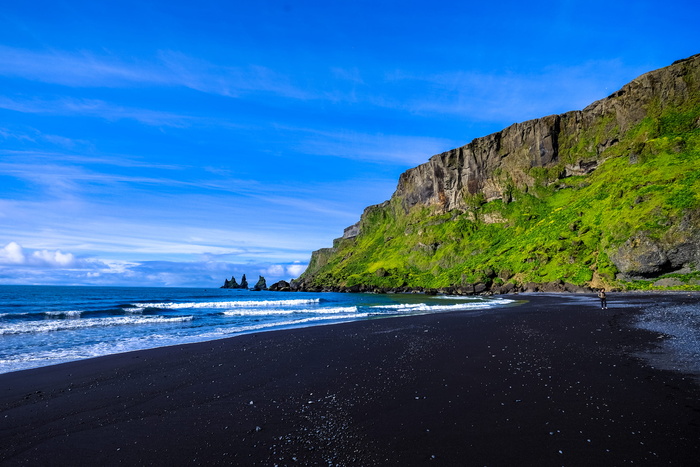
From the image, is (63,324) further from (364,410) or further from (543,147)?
(543,147)

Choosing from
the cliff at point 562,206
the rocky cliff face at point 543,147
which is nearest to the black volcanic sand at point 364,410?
the cliff at point 562,206

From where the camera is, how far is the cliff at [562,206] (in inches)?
2277

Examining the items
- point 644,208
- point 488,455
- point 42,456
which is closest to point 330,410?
point 488,455

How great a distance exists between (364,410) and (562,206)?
377ft

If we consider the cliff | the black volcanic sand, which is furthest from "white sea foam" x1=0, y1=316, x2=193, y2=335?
the cliff

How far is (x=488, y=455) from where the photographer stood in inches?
231

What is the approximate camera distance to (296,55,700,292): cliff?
5784 centimetres

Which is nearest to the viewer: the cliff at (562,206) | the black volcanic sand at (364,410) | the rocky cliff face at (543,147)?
the black volcanic sand at (364,410)

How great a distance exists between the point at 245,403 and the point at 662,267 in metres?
66.3

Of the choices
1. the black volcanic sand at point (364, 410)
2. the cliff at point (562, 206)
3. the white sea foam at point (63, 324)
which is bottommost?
the black volcanic sand at point (364, 410)

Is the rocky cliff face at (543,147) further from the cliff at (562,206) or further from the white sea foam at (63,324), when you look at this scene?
the white sea foam at (63,324)

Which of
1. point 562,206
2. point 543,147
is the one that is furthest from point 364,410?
point 543,147

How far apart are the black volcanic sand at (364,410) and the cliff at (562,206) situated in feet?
181

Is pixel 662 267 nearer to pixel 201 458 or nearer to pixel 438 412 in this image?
pixel 438 412
